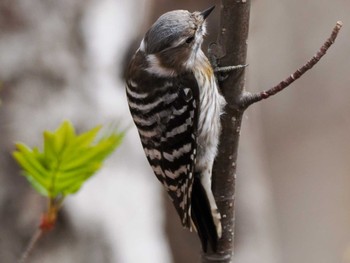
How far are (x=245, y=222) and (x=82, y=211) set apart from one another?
2.14 feet

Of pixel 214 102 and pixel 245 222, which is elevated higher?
pixel 214 102

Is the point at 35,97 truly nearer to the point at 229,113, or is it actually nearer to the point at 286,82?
the point at 229,113

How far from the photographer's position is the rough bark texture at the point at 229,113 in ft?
4.72

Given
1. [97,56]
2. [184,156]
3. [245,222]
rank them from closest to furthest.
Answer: [184,156], [97,56], [245,222]

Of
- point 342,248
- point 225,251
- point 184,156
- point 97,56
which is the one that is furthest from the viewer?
point 342,248

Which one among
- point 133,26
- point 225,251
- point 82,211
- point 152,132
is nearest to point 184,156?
point 152,132

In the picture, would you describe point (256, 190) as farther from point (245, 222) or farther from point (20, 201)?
point (20, 201)

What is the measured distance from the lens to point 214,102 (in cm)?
174

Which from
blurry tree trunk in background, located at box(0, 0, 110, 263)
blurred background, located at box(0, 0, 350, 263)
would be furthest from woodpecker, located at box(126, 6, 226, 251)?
blurry tree trunk in background, located at box(0, 0, 110, 263)

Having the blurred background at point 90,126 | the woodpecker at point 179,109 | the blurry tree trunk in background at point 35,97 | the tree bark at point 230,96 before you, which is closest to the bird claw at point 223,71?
the tree bark at point 230,96

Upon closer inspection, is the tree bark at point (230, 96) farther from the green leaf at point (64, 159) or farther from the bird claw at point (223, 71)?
the green leaf at point (64, 159)

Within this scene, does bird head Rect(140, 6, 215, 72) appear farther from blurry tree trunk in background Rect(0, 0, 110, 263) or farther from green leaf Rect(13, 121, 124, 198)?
blurry tree trunk in background Rect(0, 0, 110, 263)

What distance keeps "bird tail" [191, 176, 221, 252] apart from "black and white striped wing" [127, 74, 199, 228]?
2cm

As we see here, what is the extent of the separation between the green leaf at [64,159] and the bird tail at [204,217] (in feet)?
1.07
